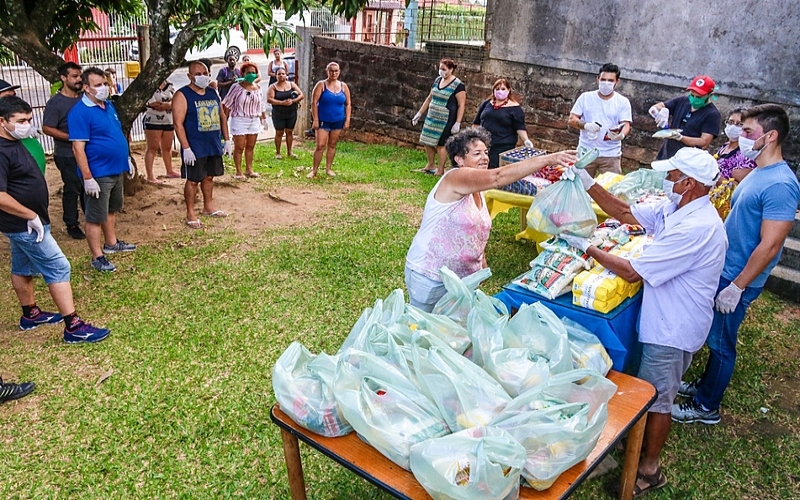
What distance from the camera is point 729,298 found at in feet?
12.4

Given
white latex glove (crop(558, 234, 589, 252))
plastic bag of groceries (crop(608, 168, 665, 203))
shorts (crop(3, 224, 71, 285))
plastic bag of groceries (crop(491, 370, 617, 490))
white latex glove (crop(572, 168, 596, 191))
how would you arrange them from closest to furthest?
1. plastic bag of groceries (crop(491, 370, 617, 490))
2. white latex glove (crop(572, 168, 596, 191))
3. white latex glove (crop(558, 234, 589, 252))
4. shorts (crop(3, 224, 71, 285))
5. plastic bag of groceries (crop(608, 168, 665, 203))

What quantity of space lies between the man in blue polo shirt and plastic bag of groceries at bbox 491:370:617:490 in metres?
4.77

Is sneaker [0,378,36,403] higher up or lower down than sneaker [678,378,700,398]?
lower down

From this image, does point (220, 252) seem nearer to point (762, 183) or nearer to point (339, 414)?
point (339, 414)

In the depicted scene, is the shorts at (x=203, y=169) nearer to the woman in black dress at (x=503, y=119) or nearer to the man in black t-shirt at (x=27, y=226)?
the man in black t-shirt at (x=27, y=226)

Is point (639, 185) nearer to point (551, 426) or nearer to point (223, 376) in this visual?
point (551, 426)

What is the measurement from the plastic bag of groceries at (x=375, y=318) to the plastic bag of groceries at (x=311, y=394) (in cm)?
18

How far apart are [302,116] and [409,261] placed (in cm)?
935

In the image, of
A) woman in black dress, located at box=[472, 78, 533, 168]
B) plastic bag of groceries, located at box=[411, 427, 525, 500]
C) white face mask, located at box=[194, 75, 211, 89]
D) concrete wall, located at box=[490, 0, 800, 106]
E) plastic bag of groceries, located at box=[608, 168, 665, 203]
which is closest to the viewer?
plastic bag of groceries, located at box=[411, 427, 525, 500]

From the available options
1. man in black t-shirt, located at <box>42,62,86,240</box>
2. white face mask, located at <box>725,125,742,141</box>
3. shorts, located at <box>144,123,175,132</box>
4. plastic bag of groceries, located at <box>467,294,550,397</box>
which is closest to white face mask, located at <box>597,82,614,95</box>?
white face mask, located at <box>725,125,742,141</box>

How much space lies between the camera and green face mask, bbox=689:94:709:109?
5.91 m

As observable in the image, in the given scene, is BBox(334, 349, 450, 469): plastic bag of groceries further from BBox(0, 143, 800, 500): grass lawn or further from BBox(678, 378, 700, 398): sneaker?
BBox(678, 378, 700, 398): sneaker

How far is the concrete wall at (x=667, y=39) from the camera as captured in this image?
7.17 m

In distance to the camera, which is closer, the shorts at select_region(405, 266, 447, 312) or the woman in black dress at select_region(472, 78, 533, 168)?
the shorts at select_region(405, 266, 447, 312)
